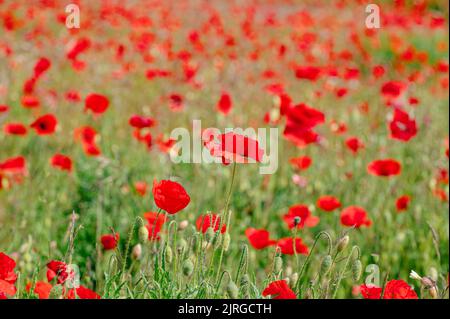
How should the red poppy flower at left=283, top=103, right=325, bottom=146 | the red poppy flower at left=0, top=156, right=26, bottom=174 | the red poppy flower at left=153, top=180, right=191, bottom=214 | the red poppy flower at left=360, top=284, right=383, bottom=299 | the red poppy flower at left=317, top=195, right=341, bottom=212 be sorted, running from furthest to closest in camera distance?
1. the red poppy flower at left=0, top=156, right=26, bottom=174
2. the red poppy flower at left=317, top=195, right=341, bottom=212
3. the red poppy flower at left=283, top=103, right=325, bottom=146
4. the red poppy flower at left=360, top=284, right=383, bottom=299
5. the red poppy flower at left=153, top=180, right=191, bottom=214

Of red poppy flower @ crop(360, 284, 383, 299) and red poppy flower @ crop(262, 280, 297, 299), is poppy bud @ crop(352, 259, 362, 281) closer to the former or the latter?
red poppy flower @ crop(360, 284, 383, 299)

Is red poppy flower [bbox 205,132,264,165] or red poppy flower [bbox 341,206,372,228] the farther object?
red poppy flower [bbox 341,206,372,228]

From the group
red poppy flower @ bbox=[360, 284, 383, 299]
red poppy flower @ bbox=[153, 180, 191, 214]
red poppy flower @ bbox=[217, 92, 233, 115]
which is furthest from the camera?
red poppy flower @ bbox=[217, 92, 233, 115]

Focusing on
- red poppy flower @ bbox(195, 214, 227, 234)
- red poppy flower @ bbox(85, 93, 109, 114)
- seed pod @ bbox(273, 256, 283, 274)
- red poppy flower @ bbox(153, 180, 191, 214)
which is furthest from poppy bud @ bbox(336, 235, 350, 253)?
red poppy flower @ bbox(85, 93, 109, 114)

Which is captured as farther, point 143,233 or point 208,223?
point 208,223

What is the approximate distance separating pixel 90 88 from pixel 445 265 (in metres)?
2.41

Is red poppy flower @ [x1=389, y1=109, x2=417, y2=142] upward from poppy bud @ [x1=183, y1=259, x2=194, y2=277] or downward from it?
upward

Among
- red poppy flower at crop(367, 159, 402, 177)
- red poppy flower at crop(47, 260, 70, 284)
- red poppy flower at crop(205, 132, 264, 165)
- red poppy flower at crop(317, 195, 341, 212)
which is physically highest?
red poppy flower at crop(205, 132, 264, 165)

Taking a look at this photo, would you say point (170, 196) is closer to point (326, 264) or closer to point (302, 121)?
point (326, 264)

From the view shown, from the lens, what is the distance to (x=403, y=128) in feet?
6.39

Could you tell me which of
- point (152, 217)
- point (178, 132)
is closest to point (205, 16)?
point (178, 132)

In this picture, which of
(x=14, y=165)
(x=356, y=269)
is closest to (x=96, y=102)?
(x=14, y=165)

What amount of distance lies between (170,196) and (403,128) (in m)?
1.05

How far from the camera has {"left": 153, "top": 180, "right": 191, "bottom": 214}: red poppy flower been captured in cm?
109
